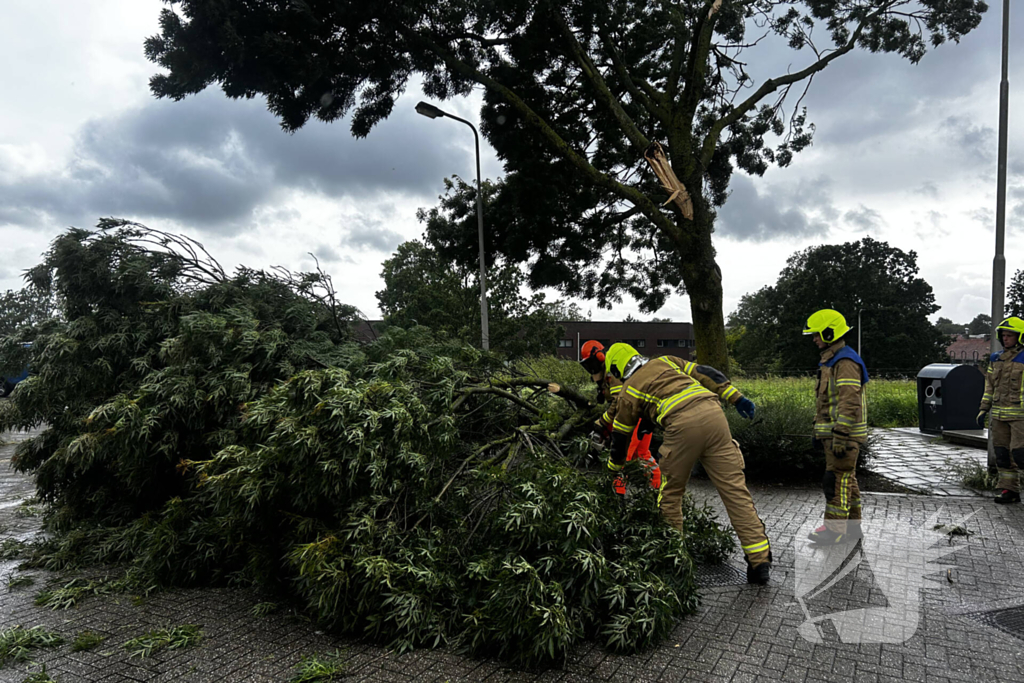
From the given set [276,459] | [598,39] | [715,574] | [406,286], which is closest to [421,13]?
[598,39]

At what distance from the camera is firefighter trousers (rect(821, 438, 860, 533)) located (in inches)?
211

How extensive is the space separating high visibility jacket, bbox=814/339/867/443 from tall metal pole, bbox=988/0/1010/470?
5.11m

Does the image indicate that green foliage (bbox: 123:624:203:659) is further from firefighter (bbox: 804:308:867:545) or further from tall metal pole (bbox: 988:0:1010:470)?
tall metal pole (bbox: 988:0:1010:470)

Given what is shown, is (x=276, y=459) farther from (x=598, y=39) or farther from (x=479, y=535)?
(x=598, y=39)

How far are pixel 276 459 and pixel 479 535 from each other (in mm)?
1354

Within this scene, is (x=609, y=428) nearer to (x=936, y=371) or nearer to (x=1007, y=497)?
(x=1007, y=497)

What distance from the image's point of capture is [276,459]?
4164 millimetres

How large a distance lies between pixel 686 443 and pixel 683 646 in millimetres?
1340

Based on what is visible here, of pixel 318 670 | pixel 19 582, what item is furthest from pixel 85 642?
pixel 19 582

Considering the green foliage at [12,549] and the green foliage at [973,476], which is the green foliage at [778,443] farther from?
the green foliage at [12,549]

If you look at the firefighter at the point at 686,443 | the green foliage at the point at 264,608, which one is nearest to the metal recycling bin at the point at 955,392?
the firefighter at the point at 686,443

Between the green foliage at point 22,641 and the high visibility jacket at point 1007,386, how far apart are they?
340 inches

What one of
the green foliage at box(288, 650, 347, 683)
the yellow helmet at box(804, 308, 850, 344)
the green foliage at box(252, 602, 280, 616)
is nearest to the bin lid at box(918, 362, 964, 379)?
the yellow helmet at box(804, 308, 850, 344)

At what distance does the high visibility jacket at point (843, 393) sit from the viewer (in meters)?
5.21
